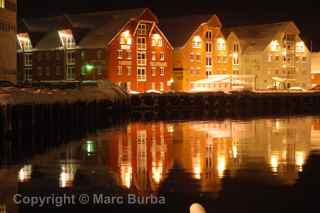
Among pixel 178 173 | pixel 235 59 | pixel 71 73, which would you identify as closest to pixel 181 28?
pixel 235 59

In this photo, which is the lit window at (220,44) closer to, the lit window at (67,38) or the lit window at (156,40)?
the lit window at (156,40)

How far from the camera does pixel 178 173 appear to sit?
20.0m

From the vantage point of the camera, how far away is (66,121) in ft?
139

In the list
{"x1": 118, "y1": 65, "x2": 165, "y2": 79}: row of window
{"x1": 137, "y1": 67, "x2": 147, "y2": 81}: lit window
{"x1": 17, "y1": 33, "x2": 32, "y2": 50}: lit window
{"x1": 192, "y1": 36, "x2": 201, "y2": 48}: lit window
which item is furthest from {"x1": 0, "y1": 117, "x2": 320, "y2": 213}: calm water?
{"x1": 192, "y1": 36, "x2": 201, "y2": 48}: lit window

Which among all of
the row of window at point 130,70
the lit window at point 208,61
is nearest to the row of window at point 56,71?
the row of window at point 130,70

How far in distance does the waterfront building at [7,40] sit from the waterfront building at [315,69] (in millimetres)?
75215

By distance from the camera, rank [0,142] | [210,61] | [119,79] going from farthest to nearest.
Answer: [210,61] < [119,79] < [0,142]

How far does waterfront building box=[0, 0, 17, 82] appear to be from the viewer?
5312cm

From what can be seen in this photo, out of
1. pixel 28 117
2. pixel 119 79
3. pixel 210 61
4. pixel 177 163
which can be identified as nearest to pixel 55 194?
pixel 177 163

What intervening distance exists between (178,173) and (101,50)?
195ft

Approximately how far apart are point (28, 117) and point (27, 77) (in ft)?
174

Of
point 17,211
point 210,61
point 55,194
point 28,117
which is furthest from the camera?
point 210,61

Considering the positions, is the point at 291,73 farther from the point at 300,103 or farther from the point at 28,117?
the point at 28,117
